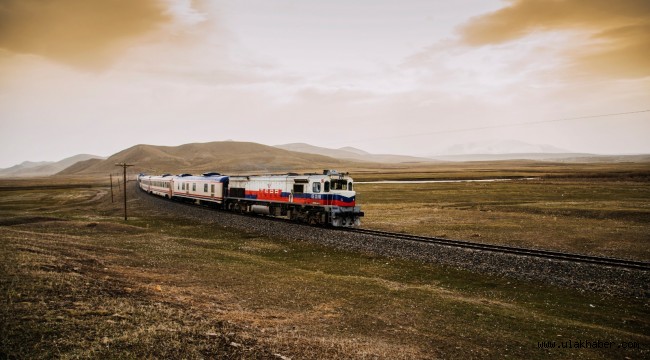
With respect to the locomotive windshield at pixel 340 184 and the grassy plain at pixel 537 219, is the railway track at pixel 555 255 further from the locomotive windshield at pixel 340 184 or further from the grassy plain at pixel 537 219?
the locomotive windshield at pixel 340 184

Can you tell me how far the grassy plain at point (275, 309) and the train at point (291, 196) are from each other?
403 inches

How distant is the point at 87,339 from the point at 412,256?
66.3 feet

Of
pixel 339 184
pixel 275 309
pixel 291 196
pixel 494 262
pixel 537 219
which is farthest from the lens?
pixel 537 219

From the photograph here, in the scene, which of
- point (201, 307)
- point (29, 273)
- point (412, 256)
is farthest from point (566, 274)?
point (29, 273)

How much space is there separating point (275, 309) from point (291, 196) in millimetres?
24274

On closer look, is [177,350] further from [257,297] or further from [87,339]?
[257,297]

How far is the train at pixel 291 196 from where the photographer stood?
35688 millimetres

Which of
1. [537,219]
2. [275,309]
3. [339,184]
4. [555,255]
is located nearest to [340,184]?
[339,184]

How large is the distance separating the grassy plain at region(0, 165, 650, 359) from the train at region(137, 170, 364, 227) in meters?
10.2

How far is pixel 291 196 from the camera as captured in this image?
39594mm

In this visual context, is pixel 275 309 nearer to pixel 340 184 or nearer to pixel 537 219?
pixel 340 184

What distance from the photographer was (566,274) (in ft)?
69.4

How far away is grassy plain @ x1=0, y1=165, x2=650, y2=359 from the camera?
10.8 meters

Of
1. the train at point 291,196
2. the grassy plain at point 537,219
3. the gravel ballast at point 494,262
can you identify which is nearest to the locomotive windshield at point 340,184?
the train at point 291,196
